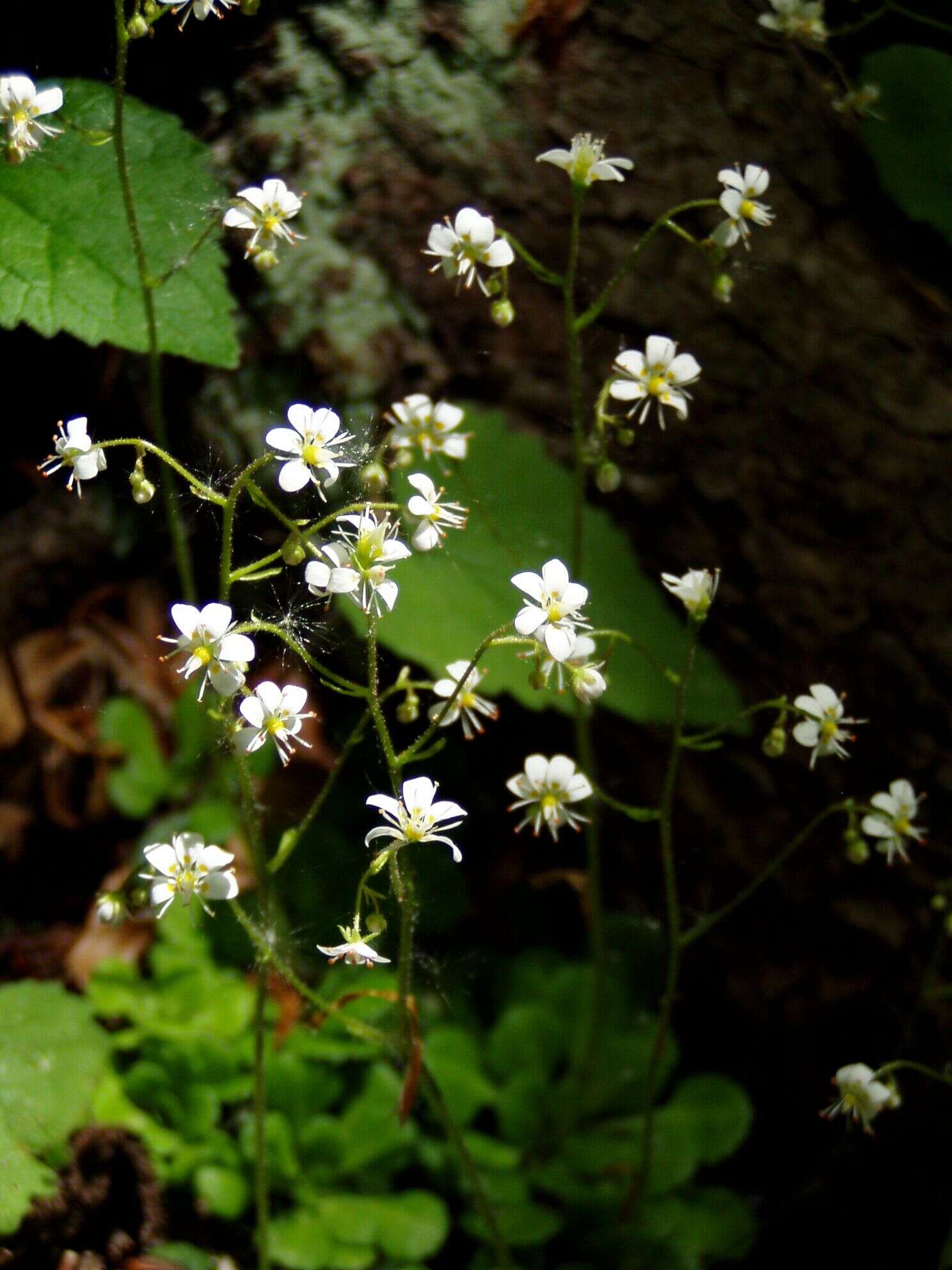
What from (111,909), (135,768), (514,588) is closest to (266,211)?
(514,588)

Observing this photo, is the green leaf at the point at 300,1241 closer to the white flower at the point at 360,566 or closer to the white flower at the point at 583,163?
the white flower at the point at 360,566

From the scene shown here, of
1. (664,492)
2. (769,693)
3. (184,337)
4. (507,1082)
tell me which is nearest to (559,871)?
(507,1082)

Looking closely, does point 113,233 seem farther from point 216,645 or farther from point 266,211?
point 216,645

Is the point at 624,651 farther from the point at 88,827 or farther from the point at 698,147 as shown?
the point at 88,827

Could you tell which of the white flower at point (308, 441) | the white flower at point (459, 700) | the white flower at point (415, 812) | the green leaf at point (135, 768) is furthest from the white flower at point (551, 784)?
the green leaf at point (135, 768)

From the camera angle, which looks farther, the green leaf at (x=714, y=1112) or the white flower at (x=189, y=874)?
the green leaf at (x=714, y=1112)
